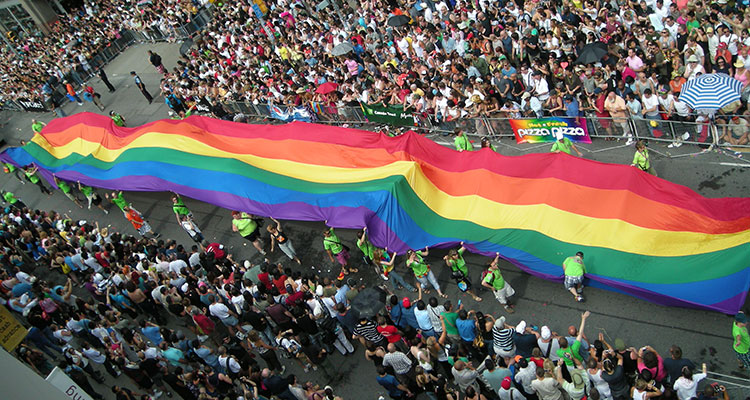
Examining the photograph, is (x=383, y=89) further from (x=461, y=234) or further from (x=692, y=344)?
(x=692, y=344)

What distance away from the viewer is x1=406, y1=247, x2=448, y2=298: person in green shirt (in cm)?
1077

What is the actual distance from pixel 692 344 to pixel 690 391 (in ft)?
6.90

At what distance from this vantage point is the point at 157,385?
11.5 m

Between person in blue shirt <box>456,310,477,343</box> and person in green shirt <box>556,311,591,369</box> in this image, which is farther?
person in blue shirt <box>456,310,477,343</box>

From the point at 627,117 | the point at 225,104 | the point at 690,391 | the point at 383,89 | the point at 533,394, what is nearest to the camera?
the point at 690,391

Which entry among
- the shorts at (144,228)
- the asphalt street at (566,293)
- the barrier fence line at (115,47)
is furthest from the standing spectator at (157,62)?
the shorts at (144,228)

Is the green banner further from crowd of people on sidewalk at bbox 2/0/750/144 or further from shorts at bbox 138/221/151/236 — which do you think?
shorts at bbox 138/221/151/236

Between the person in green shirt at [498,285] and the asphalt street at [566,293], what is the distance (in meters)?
0.27

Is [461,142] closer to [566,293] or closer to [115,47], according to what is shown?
[566,293]

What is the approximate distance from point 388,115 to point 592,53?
592 centimetres

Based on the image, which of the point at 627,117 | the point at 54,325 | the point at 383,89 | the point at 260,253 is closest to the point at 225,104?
the point at 383,89

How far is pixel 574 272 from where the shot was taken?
9.87 meters

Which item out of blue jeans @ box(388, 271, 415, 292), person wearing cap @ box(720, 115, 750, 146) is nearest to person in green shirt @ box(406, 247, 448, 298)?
blue jeans @ box(388, 271, 415, 292)

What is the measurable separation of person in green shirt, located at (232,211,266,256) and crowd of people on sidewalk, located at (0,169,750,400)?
1.1 inches
